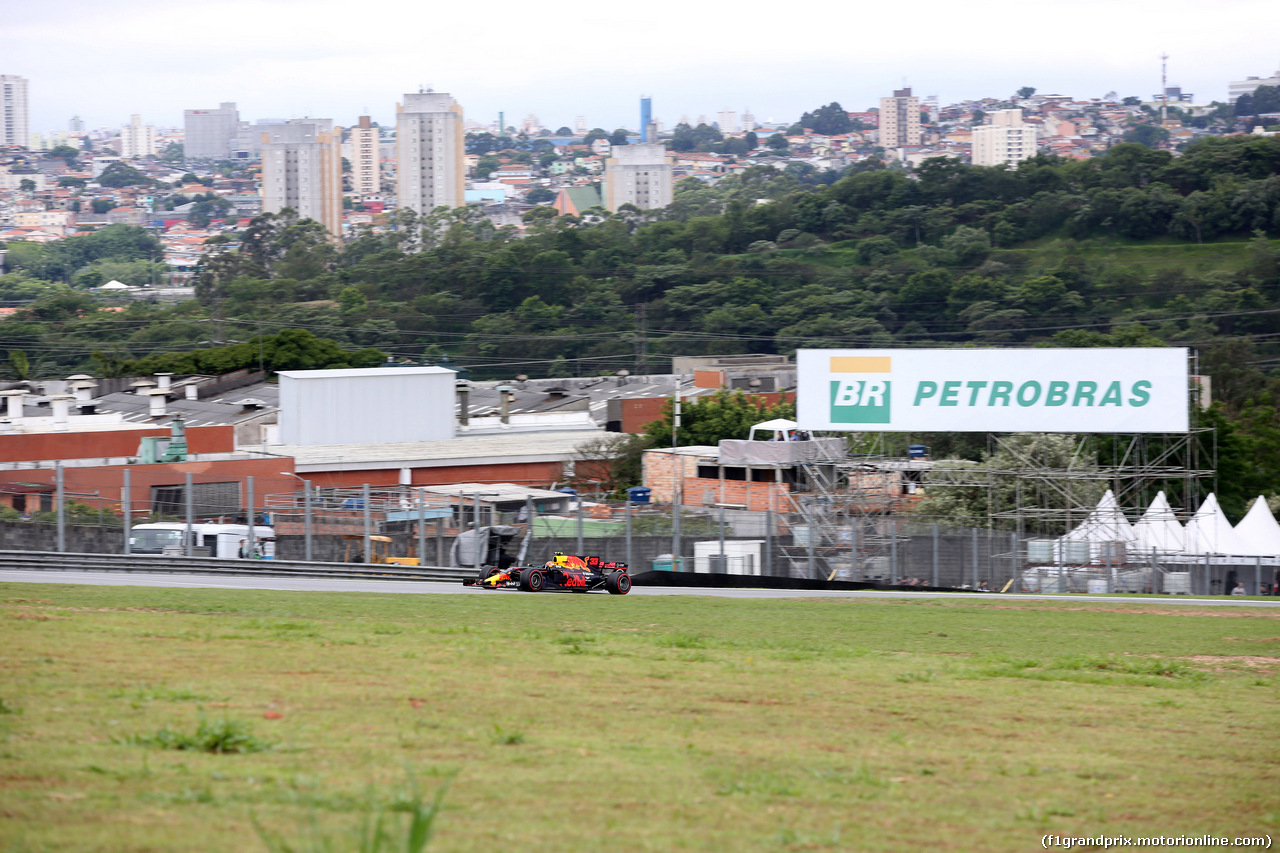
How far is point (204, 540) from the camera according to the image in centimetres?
2723

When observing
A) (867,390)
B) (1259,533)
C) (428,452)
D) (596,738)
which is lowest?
(1259,533)

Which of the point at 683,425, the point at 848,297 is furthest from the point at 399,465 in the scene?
the point at 848,297

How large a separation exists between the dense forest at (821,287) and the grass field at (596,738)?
70.4m

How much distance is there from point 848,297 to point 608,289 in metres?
24.8

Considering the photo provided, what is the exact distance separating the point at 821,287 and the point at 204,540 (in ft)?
287

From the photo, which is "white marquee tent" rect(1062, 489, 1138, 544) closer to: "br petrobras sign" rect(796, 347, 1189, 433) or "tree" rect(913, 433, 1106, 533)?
"tree" rect(913, 433, 1106, 533)

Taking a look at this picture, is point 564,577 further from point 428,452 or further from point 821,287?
point 821,287

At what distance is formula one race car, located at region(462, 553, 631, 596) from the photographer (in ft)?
80.1

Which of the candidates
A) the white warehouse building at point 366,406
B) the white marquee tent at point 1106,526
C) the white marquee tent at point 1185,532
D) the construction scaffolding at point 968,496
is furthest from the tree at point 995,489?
the white warehouse building at point 366,406

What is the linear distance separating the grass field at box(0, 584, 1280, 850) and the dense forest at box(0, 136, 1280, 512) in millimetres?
70417

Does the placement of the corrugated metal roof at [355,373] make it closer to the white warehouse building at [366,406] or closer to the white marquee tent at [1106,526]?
the white warehouse building at [366,406]

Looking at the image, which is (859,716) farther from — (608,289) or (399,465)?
(608,289)

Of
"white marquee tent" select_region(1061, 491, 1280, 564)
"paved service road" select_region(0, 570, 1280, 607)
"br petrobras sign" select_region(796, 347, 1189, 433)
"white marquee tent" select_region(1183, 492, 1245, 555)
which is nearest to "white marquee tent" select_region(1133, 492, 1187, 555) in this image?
"white marquee tent" select_region(1061, 491, 1280, 564)

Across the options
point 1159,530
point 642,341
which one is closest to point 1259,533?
point 1159,530
